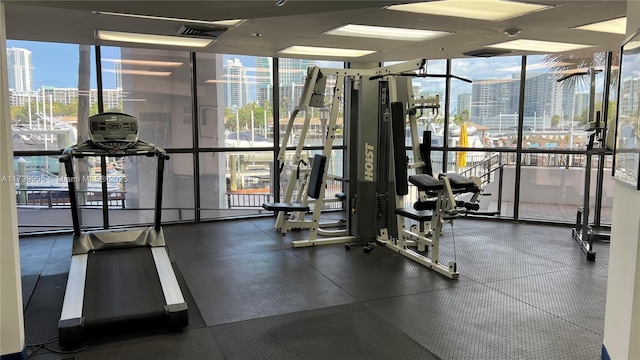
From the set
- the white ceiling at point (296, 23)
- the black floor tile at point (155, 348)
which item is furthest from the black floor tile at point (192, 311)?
the white ceiling at point (296, 23)

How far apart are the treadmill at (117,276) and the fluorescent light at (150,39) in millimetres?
1274

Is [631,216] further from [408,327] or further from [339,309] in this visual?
[339,309]

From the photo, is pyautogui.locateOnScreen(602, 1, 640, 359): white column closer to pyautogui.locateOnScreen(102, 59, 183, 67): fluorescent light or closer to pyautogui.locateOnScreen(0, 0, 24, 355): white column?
pyautogui.locateOnScreen(0, 0, 24, 355): white column

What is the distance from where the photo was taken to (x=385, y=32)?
17.3ft

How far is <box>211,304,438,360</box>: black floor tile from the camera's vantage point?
317cm

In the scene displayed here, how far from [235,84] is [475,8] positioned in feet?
14.2

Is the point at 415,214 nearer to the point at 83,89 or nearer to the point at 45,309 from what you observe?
the point at 45,309

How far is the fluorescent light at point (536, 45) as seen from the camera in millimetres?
5750

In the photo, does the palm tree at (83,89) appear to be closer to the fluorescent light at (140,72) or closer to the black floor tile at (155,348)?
the fluorescent light at (140,72)

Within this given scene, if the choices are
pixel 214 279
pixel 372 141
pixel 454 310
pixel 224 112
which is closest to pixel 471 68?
pixel 372 141

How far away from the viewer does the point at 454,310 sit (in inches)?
154

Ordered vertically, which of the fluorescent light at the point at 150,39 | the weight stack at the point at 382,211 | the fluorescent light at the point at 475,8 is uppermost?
the fluorescent light at the point at 475,8

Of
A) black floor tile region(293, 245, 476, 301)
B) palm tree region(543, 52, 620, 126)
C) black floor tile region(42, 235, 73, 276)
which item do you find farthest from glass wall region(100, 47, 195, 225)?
palm tree region(543, 52, 620, 126)

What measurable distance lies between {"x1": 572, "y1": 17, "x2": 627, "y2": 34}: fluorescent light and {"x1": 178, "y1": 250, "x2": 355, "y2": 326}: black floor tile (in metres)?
3.68
